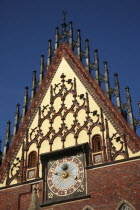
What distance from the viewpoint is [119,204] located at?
12188mm

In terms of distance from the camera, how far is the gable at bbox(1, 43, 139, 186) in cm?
1378

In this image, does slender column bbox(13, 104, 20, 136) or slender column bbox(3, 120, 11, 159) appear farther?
slender column bbox(13, 104, 20, 136)

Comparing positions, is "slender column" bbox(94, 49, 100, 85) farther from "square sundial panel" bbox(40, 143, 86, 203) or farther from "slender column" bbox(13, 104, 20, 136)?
"slender column" bbox(13, 104, 20, 136)

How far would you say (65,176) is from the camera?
13.7m

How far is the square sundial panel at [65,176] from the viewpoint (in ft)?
43.6

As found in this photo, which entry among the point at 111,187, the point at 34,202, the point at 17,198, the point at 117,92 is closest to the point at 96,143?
the point at 111,187

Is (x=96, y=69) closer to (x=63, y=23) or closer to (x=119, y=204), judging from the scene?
(x=63, y=23)

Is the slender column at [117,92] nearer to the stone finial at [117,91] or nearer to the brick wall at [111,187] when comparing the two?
the stone finial at [117,91]

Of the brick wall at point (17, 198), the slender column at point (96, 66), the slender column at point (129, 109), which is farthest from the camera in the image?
the slender column at point (96, 66)

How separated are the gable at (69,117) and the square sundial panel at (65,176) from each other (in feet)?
1.48

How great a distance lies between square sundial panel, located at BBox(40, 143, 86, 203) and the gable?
0.45 meters

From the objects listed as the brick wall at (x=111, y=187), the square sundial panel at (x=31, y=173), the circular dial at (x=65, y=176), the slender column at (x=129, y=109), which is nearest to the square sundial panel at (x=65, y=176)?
the circular dial at (x=65, y=176)

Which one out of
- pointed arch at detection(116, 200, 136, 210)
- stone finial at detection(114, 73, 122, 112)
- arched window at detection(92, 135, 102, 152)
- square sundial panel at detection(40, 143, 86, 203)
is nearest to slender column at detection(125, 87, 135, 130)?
stone finial at detection(114, 73, 122, 112)

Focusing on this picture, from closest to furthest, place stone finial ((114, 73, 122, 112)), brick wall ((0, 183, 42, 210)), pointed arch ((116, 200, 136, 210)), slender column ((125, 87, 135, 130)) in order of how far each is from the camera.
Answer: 1. pointed arch ((116, 200, 136, 210))
2. slender column ((125, 87, 135, 130))
3. brick wall ((0, 183, 42, 210))
4. stone finial ((114, 73, 122, 112))
